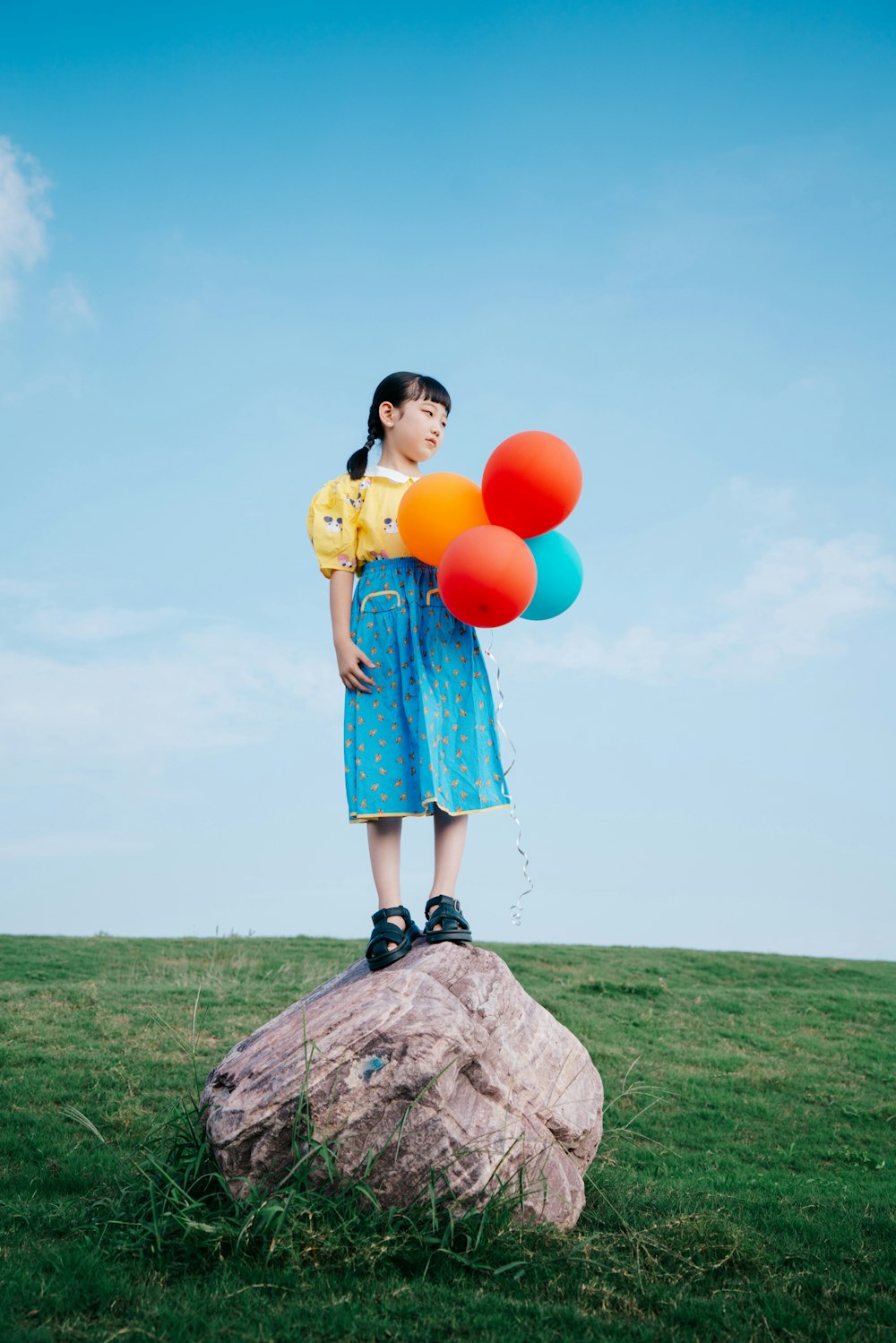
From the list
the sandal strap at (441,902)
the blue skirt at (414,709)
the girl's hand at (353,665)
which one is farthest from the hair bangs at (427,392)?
the sandal strap at (441,902)


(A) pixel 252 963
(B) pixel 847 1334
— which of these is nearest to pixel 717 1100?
(B) pixel 847 1334

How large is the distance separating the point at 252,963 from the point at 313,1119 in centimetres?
862

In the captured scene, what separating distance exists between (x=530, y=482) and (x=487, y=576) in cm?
53

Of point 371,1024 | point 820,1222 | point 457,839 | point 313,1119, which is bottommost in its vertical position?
point 820,1222

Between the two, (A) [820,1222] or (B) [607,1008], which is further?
(B) [607,1008]

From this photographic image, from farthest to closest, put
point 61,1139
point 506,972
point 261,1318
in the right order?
1. point 61,1139
2. point 506,972
3. point 261,1318

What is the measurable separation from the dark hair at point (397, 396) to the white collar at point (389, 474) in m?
0.06

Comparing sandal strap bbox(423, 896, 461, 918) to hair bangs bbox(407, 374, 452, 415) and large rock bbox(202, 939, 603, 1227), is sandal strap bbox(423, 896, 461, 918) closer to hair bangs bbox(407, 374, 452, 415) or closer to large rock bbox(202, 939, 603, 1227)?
large rock bbox(202, 939, 603, 1227)

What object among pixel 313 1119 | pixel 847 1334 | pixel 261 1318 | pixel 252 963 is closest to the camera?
pixel 261 1318

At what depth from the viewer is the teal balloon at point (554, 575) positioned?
4871mm

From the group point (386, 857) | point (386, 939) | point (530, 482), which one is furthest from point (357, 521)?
point (386, 939)

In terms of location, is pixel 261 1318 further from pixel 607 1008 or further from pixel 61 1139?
pixel 607 1008

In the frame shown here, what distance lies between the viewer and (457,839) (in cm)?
473

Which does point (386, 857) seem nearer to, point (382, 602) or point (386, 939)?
point (386, 939)
